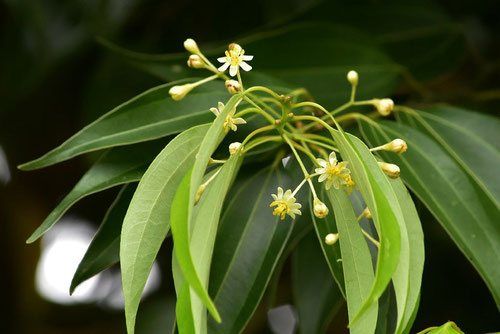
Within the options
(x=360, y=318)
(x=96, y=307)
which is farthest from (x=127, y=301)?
(x=96, y=307)

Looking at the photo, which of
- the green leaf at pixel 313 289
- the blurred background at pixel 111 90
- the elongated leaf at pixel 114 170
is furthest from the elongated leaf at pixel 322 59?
the elongated leaf at pixel 114 170

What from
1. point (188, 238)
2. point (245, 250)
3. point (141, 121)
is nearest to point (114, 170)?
point (141, 121)

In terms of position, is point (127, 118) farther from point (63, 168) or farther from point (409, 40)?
point (63, 168)

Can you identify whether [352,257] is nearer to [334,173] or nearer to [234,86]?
[334,173]

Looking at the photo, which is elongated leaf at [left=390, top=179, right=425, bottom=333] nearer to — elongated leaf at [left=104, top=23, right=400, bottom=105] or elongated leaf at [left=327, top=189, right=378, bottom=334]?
elongated leaf at [left=327, top=189, right=378, bottom=334]

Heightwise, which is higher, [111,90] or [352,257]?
[111,90]

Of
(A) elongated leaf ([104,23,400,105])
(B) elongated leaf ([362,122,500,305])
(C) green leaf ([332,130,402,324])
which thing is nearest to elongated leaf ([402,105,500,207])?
(B) elongated leaf ([362,122,500,305])

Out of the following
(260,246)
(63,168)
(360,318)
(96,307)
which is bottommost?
(360,318)
